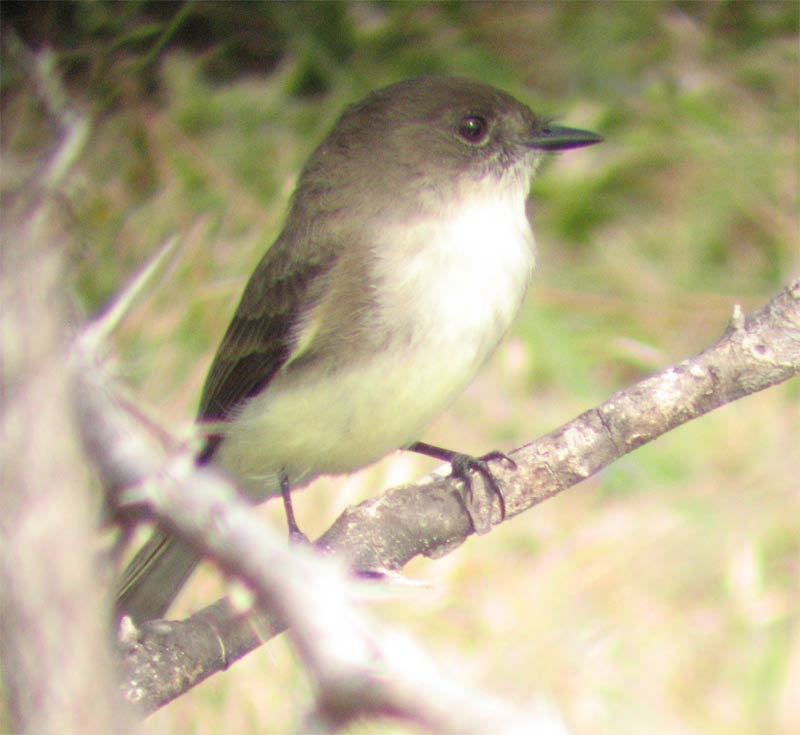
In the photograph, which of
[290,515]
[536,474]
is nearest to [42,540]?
[536,474]

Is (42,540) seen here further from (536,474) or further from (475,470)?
(475,470)

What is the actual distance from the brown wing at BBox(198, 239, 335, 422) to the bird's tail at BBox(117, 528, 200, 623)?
0.32m

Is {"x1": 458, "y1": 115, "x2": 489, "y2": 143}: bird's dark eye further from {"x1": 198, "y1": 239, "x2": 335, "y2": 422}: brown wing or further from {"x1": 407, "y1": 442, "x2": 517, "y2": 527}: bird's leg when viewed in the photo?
{"x1": 407, "y1": 442, "x2": 517, "y2": 527}: bird's leg

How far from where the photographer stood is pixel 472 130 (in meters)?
2.81

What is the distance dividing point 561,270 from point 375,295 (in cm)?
225

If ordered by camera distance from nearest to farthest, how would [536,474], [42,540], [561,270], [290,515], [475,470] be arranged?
[42,540], [536,474], [475,470], [290,515], [561,270]

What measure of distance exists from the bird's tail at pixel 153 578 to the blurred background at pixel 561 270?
0.54 m

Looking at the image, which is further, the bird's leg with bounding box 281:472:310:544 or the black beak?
the black beak

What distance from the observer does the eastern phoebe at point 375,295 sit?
8.20 feet

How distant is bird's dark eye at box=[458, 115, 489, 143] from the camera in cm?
281

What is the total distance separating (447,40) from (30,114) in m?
1.55

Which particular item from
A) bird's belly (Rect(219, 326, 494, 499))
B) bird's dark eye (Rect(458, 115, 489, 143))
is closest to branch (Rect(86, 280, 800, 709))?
bird's belly (Rect(219, 326, 494, 499))

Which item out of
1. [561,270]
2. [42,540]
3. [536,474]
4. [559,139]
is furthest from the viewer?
[561,270]

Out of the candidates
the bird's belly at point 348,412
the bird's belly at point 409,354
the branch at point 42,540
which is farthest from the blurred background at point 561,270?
the branch at point 42,540
